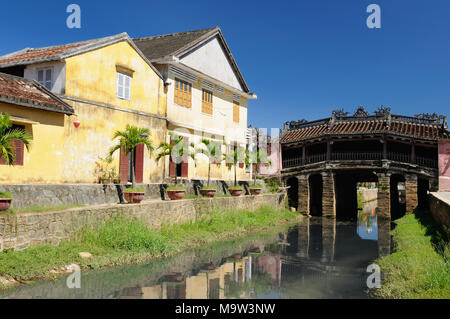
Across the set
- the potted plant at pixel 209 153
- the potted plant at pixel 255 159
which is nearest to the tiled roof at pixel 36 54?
the potted plant at pixel 209 153

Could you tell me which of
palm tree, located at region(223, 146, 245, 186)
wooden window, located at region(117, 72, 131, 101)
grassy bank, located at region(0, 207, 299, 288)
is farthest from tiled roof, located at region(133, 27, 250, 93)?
grassy bank, located at region(0, 207, 299, 288)

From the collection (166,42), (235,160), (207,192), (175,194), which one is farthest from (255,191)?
(166,42)

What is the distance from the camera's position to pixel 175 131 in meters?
17.8

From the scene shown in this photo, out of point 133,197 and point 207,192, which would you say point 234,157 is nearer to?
point 207,192

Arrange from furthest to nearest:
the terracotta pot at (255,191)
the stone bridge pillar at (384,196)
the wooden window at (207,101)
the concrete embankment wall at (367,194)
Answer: the concrete embankment wall at (367,194) < the stone bridge pillar at (384,196) < the terracotta pot at (255,191) < the wooden window at (207,101)

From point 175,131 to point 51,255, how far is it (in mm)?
9773

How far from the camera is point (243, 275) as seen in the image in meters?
10.1

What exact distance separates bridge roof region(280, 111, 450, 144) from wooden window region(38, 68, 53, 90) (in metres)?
17.5

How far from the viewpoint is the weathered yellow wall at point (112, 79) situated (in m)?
13.2

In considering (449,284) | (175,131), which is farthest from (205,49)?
(449,284)

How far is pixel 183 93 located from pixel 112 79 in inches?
172

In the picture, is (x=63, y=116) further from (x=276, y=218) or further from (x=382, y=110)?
(x=382, y=110)

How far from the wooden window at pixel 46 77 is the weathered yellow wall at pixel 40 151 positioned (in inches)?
63.5

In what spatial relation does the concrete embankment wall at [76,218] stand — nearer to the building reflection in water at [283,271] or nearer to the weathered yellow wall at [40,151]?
the weathered yellow wall at [40,151]
